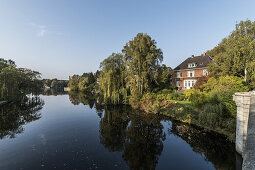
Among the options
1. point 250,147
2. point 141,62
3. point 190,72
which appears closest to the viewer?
point 250,147

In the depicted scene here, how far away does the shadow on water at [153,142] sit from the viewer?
742 cm

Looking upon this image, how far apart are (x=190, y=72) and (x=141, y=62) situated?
1524 cm

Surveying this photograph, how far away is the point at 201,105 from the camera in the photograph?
588 inches

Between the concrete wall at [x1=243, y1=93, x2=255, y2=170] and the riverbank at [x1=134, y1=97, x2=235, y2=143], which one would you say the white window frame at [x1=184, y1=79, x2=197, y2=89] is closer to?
the riverbank at [x1=134, y1=97, x2=235, y2=143]

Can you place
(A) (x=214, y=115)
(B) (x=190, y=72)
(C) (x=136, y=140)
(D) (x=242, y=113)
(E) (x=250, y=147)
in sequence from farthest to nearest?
(B) (x=190, y=72) → (A) (x=214, y=115) → (C) (x=136, y=140) → (D) (x=242, y=113) → (E) (x=250, y=147)

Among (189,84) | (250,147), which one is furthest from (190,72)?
(250,147)

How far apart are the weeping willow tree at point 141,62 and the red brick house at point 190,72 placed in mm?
10318

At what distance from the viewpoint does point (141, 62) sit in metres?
23.7

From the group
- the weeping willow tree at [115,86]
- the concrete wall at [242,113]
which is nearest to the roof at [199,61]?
the weeping willow tree at [115,86]

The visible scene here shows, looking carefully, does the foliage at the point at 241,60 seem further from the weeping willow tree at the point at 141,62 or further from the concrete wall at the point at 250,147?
the concrete wall at the point at 250,147

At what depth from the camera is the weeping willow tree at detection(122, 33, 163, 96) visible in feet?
76.6

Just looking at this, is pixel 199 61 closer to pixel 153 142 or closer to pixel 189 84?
pixel 189 84

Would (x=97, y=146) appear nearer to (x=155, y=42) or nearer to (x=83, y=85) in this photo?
(x=155, y=42)

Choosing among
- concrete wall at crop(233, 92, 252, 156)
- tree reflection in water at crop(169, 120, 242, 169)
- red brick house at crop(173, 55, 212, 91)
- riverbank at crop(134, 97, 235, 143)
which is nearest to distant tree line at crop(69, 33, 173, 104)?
riverbank at crop(134, 97, 235, 143)
